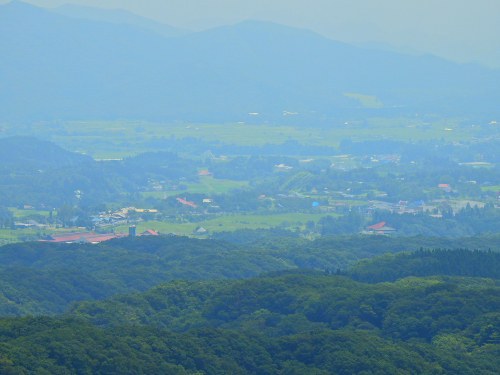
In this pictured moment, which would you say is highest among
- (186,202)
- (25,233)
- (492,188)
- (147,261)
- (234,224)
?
(186,202)

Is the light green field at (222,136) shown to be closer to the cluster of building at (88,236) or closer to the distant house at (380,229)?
the distant house at (380,229)

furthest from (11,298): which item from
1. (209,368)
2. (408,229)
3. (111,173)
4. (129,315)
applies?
(111,173)

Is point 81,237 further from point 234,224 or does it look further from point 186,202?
point 186,202

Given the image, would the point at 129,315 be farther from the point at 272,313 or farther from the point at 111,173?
the point at 111,173

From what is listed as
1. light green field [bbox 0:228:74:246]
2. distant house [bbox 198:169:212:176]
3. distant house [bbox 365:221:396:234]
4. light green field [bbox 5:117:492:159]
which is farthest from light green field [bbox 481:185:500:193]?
light green field [bbox 5:117:492:159]

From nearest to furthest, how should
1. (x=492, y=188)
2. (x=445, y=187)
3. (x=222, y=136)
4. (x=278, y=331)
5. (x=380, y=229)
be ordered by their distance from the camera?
(x=278, y=331) < (x=380, y=229) < (x=445, y=187) < (x=492, y=188) < (x=222, y=136)

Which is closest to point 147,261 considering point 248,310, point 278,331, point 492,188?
point 248,310
